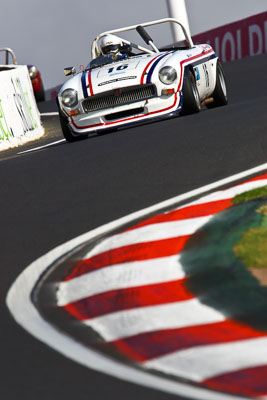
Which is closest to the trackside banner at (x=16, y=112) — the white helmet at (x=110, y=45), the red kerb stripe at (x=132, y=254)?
the white helmet at (x=110, y=45)

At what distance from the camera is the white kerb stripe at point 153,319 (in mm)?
4016

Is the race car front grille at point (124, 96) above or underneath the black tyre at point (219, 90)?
above

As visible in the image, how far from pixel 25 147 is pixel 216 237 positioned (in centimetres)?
933

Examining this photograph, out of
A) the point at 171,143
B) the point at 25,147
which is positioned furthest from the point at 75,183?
the point at 25,147

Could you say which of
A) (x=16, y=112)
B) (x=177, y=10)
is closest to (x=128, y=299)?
(x=16, y=112)

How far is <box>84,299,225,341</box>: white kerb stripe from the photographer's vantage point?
4016 mm

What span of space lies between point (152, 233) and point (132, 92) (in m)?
5.54

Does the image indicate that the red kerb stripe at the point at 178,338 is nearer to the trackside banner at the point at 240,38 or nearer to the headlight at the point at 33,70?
the headlight at the point at 33,70

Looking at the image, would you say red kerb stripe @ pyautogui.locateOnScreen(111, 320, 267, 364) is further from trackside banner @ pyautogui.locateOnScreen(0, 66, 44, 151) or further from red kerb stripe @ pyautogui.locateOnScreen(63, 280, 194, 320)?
trackside banner @ pyautogui.locateOnScreen(0, 66, 44, 151)

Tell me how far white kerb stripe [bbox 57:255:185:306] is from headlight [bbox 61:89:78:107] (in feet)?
20.8

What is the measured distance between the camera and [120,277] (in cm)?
483

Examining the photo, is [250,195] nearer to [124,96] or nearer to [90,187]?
[90,187]

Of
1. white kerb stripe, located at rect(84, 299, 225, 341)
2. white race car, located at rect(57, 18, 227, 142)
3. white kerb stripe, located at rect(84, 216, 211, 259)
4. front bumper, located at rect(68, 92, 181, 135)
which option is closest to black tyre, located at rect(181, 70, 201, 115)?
white race car, located at rect(57, 18, 227, 142)

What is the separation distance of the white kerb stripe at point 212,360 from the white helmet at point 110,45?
8.91 m
